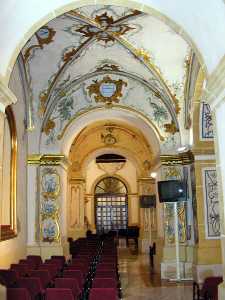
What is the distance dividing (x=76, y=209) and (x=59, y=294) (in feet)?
54.6

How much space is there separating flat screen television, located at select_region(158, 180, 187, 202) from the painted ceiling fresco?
2.09 m

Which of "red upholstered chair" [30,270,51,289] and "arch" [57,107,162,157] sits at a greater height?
"arch" [57,107,162,157]

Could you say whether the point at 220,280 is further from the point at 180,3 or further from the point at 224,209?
the point at 180,3

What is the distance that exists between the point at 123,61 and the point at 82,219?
12.3 m

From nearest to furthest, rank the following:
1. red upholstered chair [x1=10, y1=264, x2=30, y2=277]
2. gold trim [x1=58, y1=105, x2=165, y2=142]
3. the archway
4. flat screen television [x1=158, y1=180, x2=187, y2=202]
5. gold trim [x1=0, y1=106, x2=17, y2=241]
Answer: red upholstered chair [x1=10, y1=264, x2=30, y2=277] → gold trim [x1=0, y1=106, x2=17, y2=241] → flat screen television [x1=158, y1=180, x2=187, y2=202] → gold trim [x1=58, y1=105, x2=165, y2=142] → the archway

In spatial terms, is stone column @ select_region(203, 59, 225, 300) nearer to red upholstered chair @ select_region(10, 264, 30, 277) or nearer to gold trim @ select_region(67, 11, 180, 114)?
red upholstered chair @ select_region(10, 264, 30, 277)

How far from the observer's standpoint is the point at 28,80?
40.5ft

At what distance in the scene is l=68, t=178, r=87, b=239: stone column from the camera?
73.8ft

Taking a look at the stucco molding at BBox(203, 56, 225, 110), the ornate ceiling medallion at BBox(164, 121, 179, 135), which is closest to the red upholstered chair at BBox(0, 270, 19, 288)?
the stucco molding at BBox(203, 56, 225, 110)

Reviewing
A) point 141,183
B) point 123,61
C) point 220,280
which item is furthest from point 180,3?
point 141,183

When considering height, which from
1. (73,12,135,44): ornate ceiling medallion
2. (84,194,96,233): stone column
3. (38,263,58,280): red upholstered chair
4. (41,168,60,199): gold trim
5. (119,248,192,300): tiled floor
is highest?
(73,12,135,44): ornate ceiling medallion

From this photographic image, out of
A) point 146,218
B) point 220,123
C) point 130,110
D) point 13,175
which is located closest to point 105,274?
point 220,123

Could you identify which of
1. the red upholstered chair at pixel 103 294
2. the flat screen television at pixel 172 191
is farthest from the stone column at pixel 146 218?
the red upholstered chair at pixel 103 294

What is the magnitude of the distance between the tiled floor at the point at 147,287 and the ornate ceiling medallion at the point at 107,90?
222 inches
